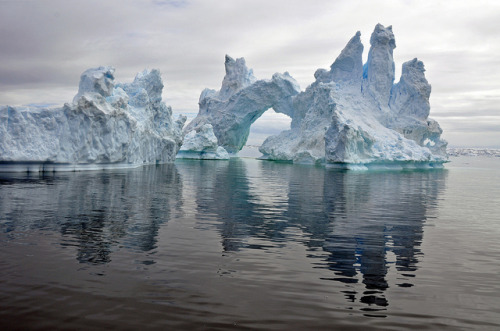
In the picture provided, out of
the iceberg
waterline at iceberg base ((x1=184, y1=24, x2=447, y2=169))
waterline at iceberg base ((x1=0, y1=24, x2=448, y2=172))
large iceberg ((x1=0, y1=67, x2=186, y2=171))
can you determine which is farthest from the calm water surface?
the iceberg

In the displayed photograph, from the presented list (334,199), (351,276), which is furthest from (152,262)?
(334,199)

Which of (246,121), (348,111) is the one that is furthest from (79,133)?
(246,121)

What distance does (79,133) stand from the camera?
32.2m

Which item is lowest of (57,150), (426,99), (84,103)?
(57,150)

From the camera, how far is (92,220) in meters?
12.1

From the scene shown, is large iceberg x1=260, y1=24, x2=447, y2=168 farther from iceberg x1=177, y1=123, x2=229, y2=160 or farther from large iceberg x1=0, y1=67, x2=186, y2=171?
large iceberg x1=0, y1=67, x2=186, y2=171

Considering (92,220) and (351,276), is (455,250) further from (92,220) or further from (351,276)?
(92,220)

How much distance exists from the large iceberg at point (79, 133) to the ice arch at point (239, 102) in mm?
28977

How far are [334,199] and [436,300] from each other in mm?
13453

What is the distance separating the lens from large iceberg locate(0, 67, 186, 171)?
29.1 meters

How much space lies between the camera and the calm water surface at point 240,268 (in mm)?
5508

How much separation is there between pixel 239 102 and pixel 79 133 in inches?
1738

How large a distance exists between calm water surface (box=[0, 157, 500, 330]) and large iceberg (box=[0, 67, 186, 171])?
15.4 metres

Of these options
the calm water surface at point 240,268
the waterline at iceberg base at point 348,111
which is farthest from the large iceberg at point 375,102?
the calm water surface at point 240,268
